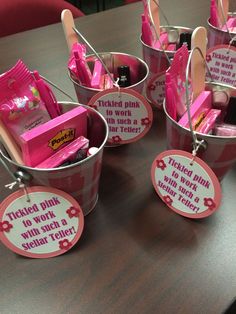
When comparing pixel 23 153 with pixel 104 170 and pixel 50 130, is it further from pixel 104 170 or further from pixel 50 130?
pixel 104 170

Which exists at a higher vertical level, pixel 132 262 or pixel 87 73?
pixel 87 73

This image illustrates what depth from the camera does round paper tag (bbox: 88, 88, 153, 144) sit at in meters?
0.46

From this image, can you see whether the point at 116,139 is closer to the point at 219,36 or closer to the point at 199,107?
the point at 199,107

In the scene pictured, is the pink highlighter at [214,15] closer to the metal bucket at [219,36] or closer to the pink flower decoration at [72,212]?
the metal bucket at [219,36]

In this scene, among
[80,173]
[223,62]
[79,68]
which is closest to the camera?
[80,173]

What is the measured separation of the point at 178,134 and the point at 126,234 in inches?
5.6

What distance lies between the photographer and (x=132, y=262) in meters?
0.38

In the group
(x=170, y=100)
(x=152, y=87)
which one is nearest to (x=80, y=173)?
(x=170, y=100)

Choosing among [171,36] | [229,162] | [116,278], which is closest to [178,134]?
[229,162]

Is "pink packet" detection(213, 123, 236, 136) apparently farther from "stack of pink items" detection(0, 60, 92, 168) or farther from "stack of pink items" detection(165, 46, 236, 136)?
"stack of pink items" detection(0, 60, 92, 168)

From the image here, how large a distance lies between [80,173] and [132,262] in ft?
0.41

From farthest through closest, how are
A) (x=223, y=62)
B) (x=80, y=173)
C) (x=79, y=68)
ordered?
1. (x=223, y=62)
2. (x=79, y=68)
3. (x=80, y=173)

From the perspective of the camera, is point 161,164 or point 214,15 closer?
point 161,164

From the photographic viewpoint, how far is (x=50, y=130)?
1.23ft
